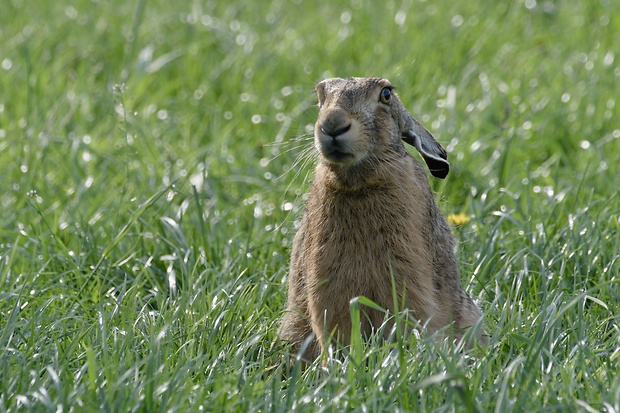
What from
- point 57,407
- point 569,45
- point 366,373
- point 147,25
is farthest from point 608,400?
point 147,25

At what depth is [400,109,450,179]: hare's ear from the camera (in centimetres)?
390

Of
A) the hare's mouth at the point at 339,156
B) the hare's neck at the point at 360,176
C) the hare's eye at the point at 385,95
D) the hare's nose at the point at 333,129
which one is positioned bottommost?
the hare's neck at the point at 360,176

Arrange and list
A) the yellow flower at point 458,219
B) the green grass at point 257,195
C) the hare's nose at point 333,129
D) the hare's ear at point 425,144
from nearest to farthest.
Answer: the green grass at point 257,195
the hare's nose at point 333,129
the hare's ear at point 425,144
the yellow flower at point 458,219

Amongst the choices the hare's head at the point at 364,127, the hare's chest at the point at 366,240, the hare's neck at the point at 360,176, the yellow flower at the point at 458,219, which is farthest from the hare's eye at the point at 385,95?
the yellow flower at the point at 458,219

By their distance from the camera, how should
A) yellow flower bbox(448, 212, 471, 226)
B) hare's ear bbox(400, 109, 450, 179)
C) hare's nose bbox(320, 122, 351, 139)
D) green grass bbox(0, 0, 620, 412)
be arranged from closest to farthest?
green grass bbox(0, 0, 620, 412) → hare's nose bbox(320, 122, 351, 139) → hare's ear bbox(400, 109, 450, 179) → yellow flower bbox(448, 212, 471, 226)

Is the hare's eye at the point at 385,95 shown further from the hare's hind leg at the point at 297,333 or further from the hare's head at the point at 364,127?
the hare's hind leg at the point at 297,333

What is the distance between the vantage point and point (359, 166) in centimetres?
368

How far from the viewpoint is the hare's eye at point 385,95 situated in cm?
375

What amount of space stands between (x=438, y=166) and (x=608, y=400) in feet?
3.92

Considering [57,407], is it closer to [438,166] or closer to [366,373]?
[366,373]

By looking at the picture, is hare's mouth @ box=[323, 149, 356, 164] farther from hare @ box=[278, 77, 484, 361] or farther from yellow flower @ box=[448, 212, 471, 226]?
yellow flower @ box=[448, 212, 471, 226]

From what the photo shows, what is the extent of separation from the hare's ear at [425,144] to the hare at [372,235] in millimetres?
46

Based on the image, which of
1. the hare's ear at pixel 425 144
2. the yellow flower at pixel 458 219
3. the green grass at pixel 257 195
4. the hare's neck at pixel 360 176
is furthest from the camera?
the yellow flower at pixel 458 219

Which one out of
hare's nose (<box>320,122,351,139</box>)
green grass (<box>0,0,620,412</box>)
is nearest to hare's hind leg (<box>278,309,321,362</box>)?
green grass (<box>0,0,620,412</box>)
